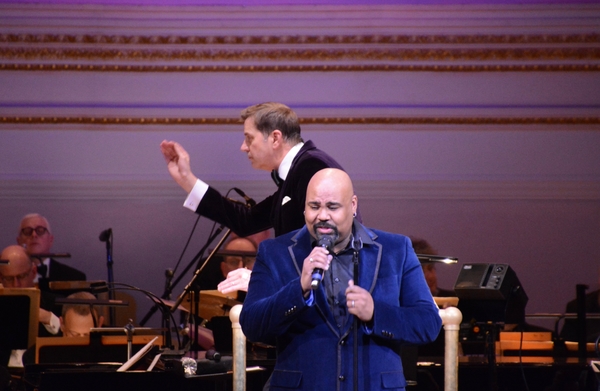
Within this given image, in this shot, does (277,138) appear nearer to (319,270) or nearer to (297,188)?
(297,188)

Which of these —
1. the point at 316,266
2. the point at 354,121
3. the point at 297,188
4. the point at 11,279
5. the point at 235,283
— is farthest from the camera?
the point at 354,121

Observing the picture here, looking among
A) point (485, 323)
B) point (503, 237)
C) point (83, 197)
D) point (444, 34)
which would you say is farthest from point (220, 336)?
point (444, 34)

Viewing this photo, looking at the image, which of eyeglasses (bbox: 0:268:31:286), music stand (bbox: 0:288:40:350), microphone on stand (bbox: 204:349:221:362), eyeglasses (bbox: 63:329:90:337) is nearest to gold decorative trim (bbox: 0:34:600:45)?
eyeglasses (bbox: 0:268:31:286)

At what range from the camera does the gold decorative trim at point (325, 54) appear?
21.7 feet

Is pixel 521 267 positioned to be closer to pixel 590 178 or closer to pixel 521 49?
pixel 590 178

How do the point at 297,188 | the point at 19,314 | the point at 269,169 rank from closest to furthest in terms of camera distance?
the point at 297,188 → the point at 269,169 → the point at 19,314

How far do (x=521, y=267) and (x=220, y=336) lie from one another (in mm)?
2722

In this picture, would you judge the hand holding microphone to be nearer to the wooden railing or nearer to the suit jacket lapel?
the suit jacket lapel

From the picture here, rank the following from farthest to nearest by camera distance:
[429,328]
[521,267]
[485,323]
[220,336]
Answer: [521,267], [220,336], [485,323], [429,328]

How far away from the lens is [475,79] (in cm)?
662

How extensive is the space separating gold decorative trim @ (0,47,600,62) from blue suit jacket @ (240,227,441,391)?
405 cm

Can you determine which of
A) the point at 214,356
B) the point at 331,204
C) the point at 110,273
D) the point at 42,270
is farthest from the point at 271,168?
the point at 42,270

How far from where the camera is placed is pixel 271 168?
3.74 m

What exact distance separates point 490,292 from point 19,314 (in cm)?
245
